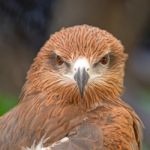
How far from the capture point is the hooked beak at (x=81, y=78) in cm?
714

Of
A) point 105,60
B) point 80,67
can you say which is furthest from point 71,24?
point 80,67

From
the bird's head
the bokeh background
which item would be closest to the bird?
the bird's head

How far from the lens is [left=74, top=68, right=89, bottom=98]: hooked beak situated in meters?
7.14

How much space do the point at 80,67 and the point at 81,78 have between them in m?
0.09

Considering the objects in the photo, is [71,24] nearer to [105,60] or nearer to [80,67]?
[105,60]

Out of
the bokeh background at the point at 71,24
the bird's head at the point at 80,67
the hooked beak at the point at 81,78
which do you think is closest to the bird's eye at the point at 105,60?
the bird's head at the point at 80,67

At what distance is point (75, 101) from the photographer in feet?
24.4

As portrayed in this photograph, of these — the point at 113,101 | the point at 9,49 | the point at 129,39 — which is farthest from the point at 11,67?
the point at 113,101

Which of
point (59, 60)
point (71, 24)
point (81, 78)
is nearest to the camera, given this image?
point (81, 78)

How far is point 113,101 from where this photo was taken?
7551 millimetres

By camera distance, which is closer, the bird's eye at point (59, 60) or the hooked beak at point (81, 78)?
the hooked beak at point (81, 78)

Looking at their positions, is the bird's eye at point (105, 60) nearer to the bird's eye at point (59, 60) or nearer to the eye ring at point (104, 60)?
the eye ring at point (104, 60)

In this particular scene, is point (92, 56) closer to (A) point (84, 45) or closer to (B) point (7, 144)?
(A) point (84, 45)

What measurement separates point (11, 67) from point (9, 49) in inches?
8.4
